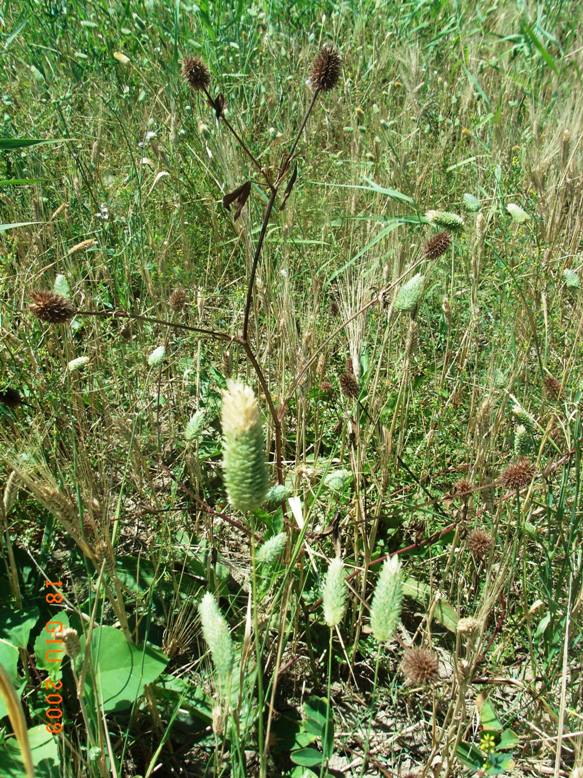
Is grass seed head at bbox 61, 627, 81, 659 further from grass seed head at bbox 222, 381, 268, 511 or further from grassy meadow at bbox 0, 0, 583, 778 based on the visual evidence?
grass seed head at bbox 222, 381, 268, 511

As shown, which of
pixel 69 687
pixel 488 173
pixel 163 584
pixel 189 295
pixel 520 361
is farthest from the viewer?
pixel 488 173

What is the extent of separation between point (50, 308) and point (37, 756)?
81cm

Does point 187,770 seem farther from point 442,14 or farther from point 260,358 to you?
point 442,14

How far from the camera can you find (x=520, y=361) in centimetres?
175

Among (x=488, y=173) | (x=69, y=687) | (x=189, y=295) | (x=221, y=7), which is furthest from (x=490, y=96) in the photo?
(x=69, y=687)

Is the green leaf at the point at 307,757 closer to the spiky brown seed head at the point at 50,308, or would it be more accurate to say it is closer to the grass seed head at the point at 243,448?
the grass seed head at the point at 243,448

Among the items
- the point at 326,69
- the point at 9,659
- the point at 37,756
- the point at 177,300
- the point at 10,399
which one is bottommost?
the point at 37,756

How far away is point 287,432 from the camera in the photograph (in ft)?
6.81

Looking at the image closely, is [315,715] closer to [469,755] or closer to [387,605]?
[469,755]

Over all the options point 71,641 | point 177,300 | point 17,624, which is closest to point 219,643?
point 71,641

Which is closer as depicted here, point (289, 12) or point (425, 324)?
point (425, 324)

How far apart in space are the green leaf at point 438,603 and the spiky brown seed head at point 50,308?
0.94 metres

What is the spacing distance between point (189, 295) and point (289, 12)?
7.11ft

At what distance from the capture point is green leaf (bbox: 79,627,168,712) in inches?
48.8
